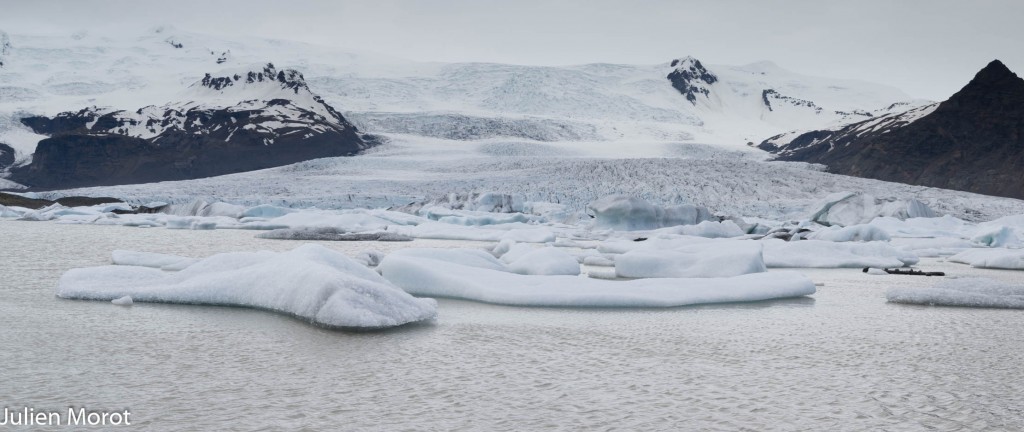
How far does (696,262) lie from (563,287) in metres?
2.95

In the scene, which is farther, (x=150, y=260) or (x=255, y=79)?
(x=255, y=79)

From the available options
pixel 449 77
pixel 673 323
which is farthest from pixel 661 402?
pixel 449 77

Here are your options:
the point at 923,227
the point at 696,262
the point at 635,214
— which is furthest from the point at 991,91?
the point at 696,262

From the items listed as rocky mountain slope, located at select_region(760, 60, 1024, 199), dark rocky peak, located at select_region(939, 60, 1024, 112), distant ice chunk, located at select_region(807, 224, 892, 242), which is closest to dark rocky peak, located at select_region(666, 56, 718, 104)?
rocky mountain slope, located at select_region(760, 60, 1024, 199)

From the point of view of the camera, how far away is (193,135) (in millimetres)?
95562

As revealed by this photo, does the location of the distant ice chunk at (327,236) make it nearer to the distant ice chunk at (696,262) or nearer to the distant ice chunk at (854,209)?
the distant ice chunk at (696,262)

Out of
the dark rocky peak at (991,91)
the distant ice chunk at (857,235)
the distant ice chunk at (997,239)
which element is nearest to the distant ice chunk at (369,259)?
the distant ice chunk at (857,235)

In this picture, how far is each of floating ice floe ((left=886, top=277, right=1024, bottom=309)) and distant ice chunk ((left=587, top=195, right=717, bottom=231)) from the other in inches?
614

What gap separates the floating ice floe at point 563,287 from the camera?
7859 millimetres

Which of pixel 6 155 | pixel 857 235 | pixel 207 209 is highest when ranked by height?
pixel 6 155

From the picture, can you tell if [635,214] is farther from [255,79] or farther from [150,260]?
[255,79]

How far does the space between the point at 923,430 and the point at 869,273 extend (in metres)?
9.89

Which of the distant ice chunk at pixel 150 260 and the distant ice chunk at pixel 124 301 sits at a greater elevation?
the distant ice chunk at pixel 150 260

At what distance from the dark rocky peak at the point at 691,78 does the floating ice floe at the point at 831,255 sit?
331 ft
